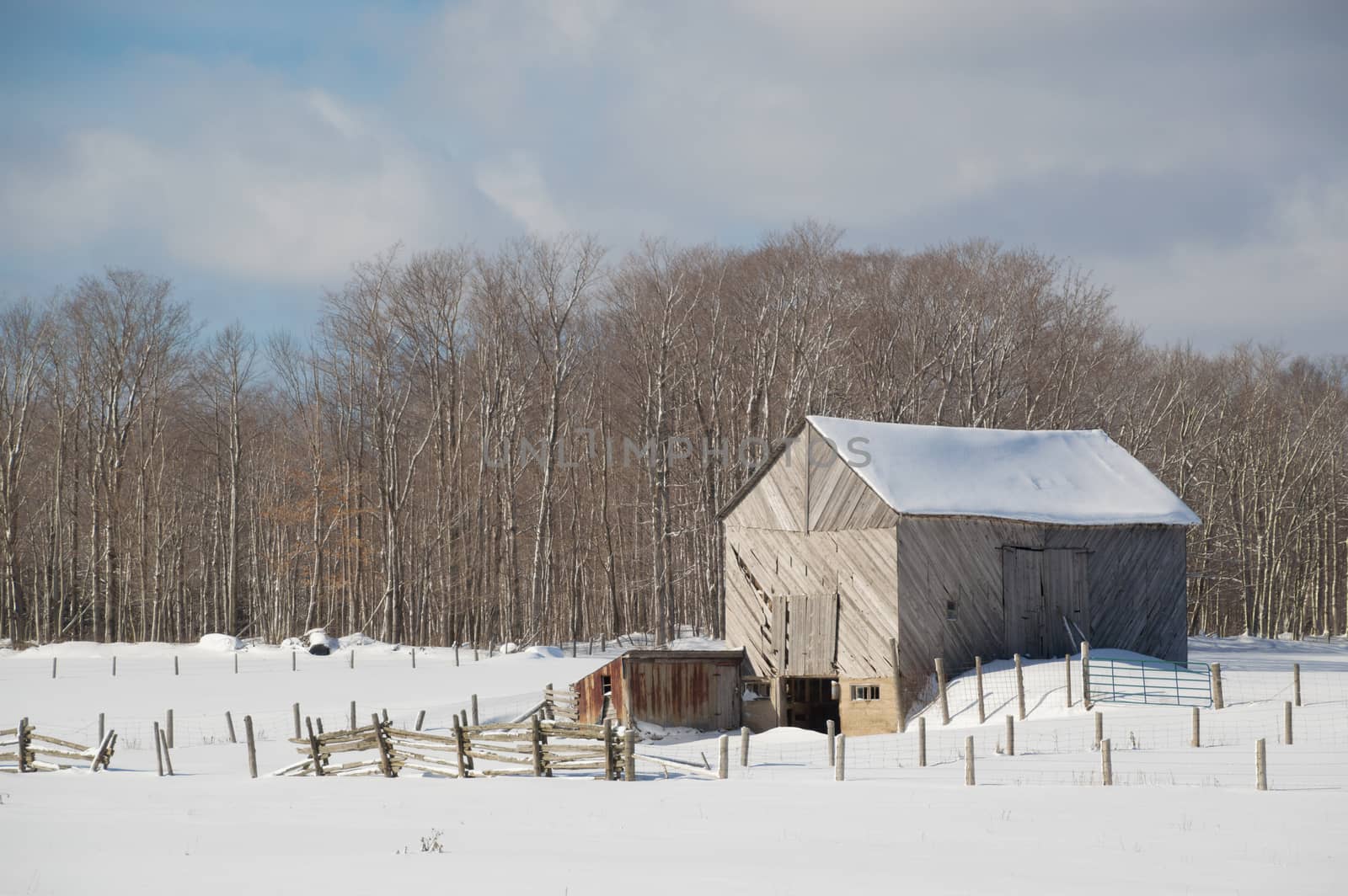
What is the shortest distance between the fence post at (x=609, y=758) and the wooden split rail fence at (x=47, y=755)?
32.7ft

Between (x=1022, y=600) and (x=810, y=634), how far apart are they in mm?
5258

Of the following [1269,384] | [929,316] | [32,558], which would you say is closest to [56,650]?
[32,558]

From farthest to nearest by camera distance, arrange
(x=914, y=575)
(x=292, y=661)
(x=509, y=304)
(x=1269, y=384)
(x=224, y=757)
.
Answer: (x=1269, y=384)
(x=509, y=304)
(x=292, y=661)
(x=914, y=575)
(x=224, y=757)

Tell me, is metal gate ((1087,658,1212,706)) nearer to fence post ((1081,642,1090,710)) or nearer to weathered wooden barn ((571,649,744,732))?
fence post ((1081,642,1090,710))

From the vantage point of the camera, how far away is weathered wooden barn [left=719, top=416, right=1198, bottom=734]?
97.6 ft

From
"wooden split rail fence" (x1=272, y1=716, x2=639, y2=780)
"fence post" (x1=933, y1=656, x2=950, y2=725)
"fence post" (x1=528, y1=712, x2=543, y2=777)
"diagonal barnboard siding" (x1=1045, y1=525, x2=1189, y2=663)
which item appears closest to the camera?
"wooden split rail fence" (x1=272, y1=716, x2=639, y2=780)

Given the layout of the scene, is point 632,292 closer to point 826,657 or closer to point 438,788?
point 826,657

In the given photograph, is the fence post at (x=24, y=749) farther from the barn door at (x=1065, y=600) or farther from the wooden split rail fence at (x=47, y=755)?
the barn door at (x=1065, y=600)

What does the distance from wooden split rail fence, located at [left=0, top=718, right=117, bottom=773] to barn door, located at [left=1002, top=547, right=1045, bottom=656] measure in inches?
787

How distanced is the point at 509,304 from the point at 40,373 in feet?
68.0

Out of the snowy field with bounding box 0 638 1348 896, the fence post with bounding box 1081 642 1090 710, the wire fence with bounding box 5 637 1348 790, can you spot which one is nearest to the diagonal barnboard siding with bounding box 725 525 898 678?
the wire fence with bounding box 5 637 1348 790

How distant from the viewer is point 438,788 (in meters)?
19.1

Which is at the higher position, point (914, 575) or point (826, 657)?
point (914, 575)

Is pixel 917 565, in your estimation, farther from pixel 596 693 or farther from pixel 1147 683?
pixel 596 693
